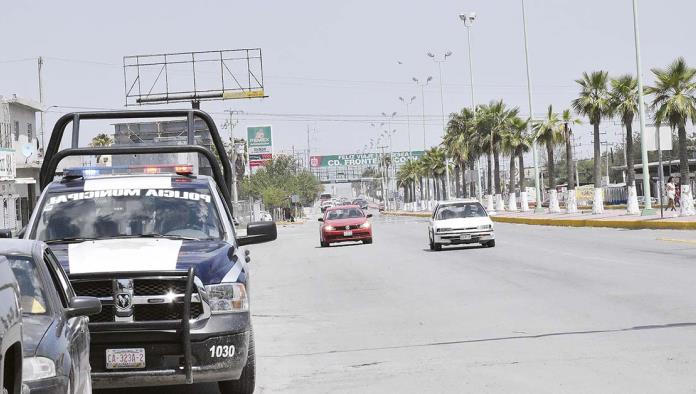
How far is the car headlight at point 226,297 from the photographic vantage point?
843 centimetres

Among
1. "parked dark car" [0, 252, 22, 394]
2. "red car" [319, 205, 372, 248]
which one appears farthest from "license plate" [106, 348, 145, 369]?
"red car" [319, 205, 372, 248]

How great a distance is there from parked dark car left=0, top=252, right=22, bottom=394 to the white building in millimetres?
48265

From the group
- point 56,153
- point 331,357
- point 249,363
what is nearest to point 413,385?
point 249,363

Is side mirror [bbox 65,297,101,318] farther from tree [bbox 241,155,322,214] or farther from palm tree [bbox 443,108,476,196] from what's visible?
tree [bbox 241,155,322,214]

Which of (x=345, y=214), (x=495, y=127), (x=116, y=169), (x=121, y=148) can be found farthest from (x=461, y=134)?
(x=121, y=148)

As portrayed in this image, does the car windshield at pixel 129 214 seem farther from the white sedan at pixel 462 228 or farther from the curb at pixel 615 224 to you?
the curb at pixel 615 224

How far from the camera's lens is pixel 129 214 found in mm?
10000

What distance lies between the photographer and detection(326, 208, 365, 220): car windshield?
41209 mm

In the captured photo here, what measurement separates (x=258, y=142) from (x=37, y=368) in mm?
140204

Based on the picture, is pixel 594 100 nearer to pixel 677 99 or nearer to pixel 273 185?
pixel 677 99

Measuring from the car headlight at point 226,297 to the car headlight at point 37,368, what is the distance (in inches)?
115

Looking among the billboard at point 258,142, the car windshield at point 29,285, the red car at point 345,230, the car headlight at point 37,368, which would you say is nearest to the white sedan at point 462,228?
the red car at point 345,230

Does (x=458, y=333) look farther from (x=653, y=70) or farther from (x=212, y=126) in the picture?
(x=653, y=70)

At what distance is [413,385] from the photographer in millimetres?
9344
